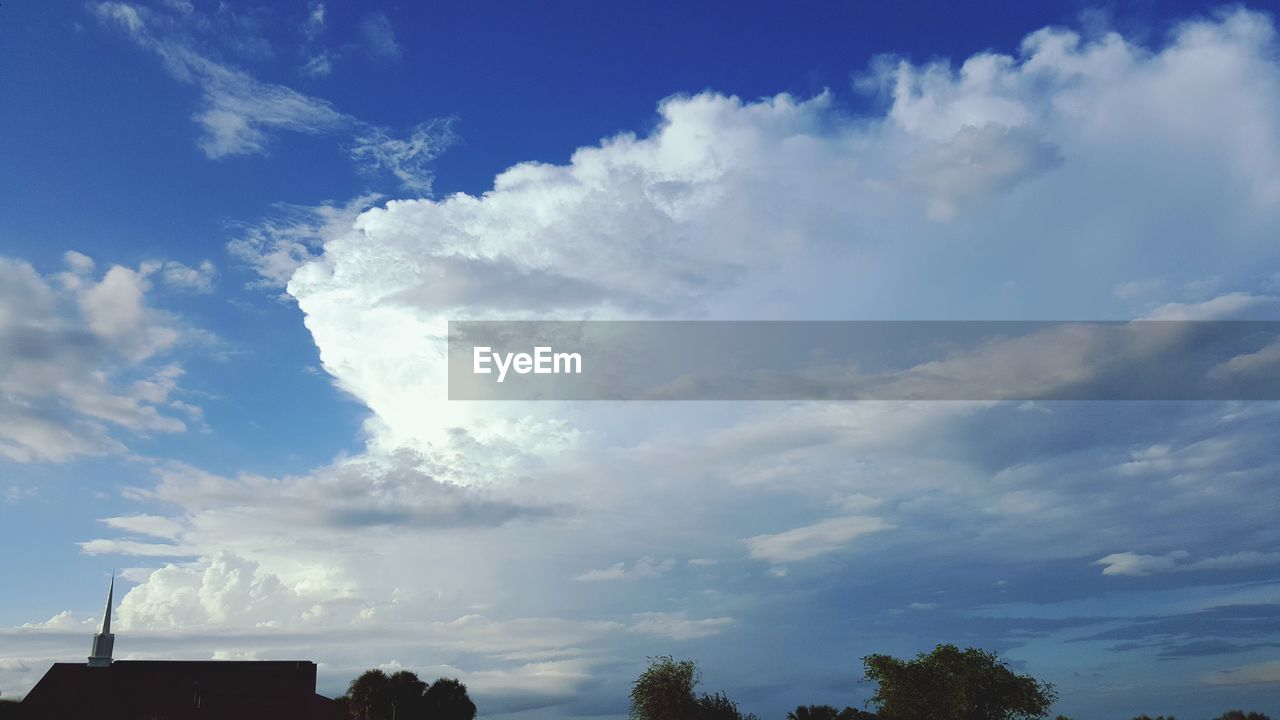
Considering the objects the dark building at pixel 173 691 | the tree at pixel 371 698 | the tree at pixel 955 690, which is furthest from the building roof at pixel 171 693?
the tree at pixel 955 690

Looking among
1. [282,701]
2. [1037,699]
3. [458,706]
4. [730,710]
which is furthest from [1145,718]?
[282,701]

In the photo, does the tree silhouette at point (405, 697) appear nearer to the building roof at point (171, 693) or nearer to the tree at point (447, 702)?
the tree at point (447, 702)

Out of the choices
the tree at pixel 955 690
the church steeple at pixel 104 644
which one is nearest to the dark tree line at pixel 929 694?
the tree at pixel 955 690

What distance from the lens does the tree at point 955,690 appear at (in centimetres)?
10594

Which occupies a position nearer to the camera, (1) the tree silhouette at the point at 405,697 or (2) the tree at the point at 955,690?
(2) the tree at the point at 955,690

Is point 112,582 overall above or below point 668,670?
above

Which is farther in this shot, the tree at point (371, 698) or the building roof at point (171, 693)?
the tree at point (371, 698)

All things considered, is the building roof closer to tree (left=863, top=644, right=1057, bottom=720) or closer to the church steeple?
the church steeple

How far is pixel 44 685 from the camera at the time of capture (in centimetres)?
11000

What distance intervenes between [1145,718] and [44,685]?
580 ft

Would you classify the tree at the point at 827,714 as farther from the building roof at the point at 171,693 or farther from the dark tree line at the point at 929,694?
the building roof at the point at 171,693

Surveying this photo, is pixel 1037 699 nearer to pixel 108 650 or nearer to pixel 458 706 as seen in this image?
pixel 458 706

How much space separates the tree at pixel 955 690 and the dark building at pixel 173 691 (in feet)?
215

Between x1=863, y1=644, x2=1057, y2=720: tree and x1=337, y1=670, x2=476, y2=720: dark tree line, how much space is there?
6031 centimetres
